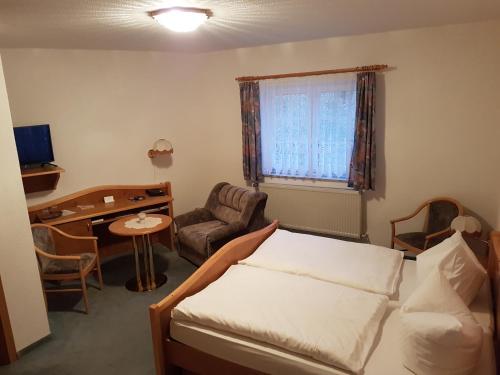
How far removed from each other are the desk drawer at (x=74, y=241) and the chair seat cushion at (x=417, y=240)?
3267 millimetres

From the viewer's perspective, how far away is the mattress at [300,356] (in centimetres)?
184

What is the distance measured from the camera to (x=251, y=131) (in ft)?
15.8

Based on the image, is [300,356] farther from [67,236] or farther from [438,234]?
[67,236]

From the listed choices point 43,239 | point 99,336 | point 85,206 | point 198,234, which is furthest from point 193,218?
point 99,336

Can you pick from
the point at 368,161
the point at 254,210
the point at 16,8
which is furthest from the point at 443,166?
the point at 16,8

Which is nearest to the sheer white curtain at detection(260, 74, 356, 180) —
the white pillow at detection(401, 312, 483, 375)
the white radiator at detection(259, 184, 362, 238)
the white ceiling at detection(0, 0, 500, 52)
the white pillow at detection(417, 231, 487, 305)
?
the white radiator at detection(259, 184, 362, 238)

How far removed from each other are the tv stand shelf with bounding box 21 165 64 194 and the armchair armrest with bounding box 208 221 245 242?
1710mm

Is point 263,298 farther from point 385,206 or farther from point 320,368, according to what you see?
point 385,206

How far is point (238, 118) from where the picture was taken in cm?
501

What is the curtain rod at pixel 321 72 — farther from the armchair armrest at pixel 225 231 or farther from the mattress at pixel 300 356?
the mattress at pixel 300 356

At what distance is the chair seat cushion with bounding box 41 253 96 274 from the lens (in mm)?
3281

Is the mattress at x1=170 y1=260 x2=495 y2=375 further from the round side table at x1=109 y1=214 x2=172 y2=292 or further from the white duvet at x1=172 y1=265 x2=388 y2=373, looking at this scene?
the round side table at x1=109 y1=214 x2=172 y2=292

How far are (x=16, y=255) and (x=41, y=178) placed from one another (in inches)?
62.1

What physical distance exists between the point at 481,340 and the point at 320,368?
77 cm
